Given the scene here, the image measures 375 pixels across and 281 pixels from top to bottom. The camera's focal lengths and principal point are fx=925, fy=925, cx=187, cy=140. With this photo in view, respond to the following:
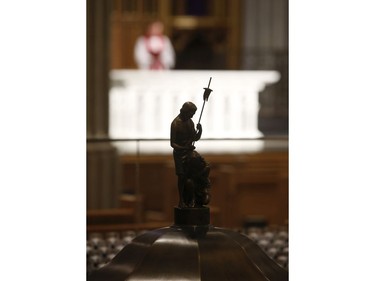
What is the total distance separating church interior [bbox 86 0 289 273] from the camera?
7090mm

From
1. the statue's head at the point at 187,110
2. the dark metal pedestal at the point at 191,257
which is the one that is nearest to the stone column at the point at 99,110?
the dark metal pedestal at the point at 191,257

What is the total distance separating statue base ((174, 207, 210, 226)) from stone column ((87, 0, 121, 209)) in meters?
4.29

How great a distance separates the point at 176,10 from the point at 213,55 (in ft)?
3.71

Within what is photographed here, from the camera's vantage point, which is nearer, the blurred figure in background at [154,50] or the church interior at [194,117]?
the church interior at [194,117]

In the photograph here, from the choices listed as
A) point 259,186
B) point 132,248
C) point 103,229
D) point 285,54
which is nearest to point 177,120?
point 132,248

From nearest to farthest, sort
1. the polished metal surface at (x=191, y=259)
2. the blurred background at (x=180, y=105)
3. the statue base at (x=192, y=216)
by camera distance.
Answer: the polished metal surface at (x=191, y=259), the statue base at (x=192, y=216), the blurred background at (x=180, y=105)

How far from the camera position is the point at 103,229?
6.48m

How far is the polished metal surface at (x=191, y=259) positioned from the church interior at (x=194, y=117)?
1.32m

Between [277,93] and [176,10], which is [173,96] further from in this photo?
[176,10]

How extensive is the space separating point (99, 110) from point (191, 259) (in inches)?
191

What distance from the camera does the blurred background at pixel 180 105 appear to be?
7.80 meters

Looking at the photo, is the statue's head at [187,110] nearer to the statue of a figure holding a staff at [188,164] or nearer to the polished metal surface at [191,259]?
the statue of a figure holding a staff at [188,164]

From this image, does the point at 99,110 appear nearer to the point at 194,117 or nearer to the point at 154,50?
the point at 194,117

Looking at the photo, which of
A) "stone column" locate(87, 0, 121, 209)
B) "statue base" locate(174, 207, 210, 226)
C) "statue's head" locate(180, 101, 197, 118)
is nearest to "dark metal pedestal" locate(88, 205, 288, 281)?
"statue base" locate(174, 207, 210, 226)
